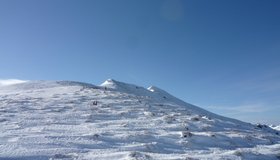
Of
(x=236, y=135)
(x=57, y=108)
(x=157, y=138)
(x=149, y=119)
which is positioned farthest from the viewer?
(x=57, y=108)

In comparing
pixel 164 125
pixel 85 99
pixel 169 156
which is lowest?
pixel 169 156

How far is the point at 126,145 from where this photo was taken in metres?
13.0

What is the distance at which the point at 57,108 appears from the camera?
21.0m

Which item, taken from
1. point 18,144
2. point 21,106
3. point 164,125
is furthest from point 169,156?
point 21,106

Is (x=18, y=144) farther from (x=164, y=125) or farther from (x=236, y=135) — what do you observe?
(x=236, y=135)

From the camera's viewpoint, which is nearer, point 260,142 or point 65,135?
point 65,135

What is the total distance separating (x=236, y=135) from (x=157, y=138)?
5.42 m

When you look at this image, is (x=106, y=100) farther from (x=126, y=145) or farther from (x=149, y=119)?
(x=126, y=145)

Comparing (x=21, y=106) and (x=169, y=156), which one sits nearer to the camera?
(x=169, y=156)

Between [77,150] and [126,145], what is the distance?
2225 millimetres

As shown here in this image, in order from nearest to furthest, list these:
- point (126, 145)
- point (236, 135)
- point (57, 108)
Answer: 1. point (126, 145)
2. point (236, 135)
3. point (57, 108)

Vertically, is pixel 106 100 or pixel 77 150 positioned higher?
pixel 106 100

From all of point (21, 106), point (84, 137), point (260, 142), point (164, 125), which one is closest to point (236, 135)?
point (260, 142)

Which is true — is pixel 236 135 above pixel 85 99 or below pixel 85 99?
below
